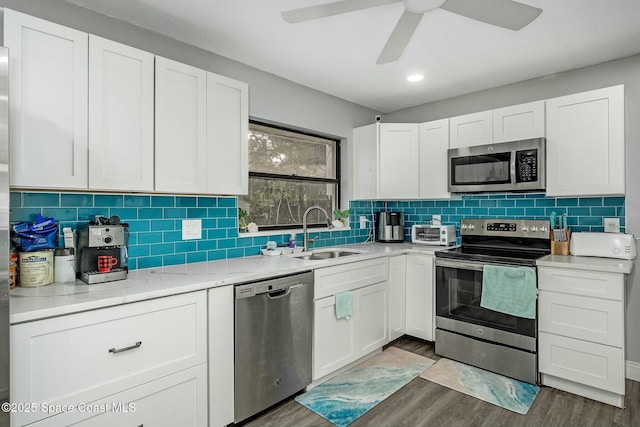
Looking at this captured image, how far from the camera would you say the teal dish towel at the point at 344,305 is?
2.57 metres

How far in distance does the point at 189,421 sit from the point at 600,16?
3242 millimetres

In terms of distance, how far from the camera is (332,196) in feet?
12.5

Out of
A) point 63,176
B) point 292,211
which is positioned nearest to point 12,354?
point 63,176

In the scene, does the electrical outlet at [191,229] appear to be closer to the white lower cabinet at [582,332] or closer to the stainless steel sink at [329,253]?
the stainless steel sink at [329,253]

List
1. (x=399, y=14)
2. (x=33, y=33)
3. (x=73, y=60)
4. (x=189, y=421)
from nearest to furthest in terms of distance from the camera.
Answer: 1. (x=33, y=33)
2. (x=73, y=60)
3. (x=189, y=421)
4. (x=399, y=14)

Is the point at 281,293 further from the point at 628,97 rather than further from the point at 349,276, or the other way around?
the point at 628,97

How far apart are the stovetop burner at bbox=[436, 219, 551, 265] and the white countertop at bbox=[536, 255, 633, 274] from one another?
0.10 metres

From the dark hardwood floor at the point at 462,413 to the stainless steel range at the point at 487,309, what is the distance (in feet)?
1.02

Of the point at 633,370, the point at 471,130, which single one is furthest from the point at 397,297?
the point at 633,370

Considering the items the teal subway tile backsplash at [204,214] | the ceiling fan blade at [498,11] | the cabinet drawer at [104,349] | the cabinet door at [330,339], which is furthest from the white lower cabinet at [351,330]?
the ceiling fan blade at [498,11]

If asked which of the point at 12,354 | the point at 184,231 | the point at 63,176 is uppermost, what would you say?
the point at 63,176

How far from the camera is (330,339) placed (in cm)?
255

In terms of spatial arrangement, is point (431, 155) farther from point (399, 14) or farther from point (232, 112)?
point (232, 112)

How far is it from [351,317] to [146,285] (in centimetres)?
153
